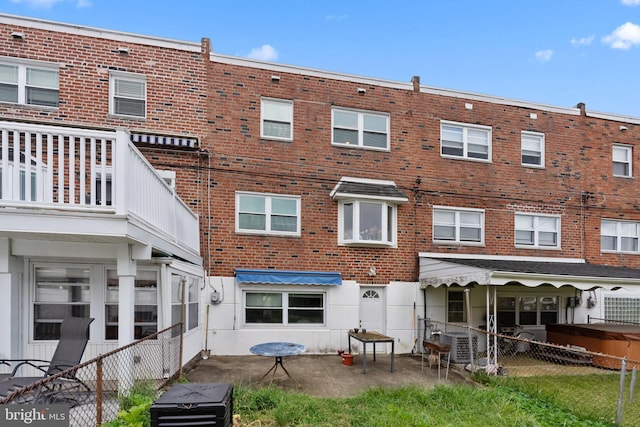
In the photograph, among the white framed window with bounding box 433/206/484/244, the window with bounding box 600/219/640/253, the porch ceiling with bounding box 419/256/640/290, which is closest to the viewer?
the porch ceiling with bounding box 419/256/640/290

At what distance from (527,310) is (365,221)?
6.80 m

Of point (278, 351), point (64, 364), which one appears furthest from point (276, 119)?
point (64, 364)

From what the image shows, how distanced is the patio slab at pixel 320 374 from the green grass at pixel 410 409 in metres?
1.04

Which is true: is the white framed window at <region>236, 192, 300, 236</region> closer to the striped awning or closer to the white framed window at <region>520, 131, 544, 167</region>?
the striped awning

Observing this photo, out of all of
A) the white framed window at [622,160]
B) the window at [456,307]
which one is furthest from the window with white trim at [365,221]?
the white framed window at [622,160]

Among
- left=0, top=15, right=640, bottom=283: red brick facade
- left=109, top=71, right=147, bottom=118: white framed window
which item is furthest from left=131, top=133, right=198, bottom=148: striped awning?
left=109, top=71, right=147, bottom=118: white framed window

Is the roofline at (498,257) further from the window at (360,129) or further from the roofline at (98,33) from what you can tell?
the roofline at (98,33)

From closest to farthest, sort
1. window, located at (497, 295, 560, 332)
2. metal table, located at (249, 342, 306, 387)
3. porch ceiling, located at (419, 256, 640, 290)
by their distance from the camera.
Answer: metal table, located at (249, 342, 306, 387), porch ceiling, located at (419, 256, 640, 290), window, located at (497, 295, 560, 332)

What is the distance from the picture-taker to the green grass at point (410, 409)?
18.2 feet

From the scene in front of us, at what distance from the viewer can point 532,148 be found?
14.2m

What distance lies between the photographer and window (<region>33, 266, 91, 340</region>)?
7508mm

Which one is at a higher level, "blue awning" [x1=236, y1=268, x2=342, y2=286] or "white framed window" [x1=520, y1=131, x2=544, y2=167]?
"white framed window" [x1=520, y1=131, x2=544, y2=167]

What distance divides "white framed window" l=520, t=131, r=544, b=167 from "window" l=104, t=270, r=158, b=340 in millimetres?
12914

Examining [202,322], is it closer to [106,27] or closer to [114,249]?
[114,249]
